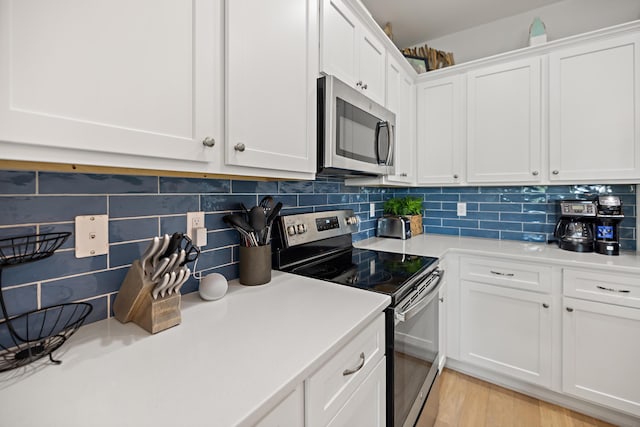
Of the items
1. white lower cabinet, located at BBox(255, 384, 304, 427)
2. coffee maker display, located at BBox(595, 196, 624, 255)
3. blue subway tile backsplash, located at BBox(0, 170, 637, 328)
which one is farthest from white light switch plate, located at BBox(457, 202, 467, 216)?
white lower cabinet, located at BBox(255, 384, 304, 427)

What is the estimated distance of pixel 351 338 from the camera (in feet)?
2.80

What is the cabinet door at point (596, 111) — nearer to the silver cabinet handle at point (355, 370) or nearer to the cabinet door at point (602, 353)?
the cabinet door at point (602, 353)

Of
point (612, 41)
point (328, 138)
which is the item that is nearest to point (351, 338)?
point (328, 138)

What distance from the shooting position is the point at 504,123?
2143 millimetres

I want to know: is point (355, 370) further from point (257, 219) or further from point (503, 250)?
point (503, 250)

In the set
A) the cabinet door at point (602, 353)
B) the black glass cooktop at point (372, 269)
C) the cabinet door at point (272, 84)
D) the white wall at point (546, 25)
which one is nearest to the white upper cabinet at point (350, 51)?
the cabinet door at point (272, 84)

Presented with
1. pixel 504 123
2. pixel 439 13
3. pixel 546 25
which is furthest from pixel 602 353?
pixel 439 13

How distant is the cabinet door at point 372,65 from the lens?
1620 mm

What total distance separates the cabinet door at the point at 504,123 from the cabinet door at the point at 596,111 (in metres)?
0.10

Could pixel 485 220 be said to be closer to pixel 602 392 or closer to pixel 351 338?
pixel 602 392

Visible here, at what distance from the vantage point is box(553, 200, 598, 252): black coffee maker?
1.87 metres

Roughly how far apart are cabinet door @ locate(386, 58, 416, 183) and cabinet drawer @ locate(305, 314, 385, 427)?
125 centimetres

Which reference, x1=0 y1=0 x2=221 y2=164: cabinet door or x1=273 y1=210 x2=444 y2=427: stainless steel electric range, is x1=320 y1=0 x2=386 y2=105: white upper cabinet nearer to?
x1=0 y1=0 x2=221 y2=164: cabinet door

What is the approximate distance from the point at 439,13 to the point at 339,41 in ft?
4.89
